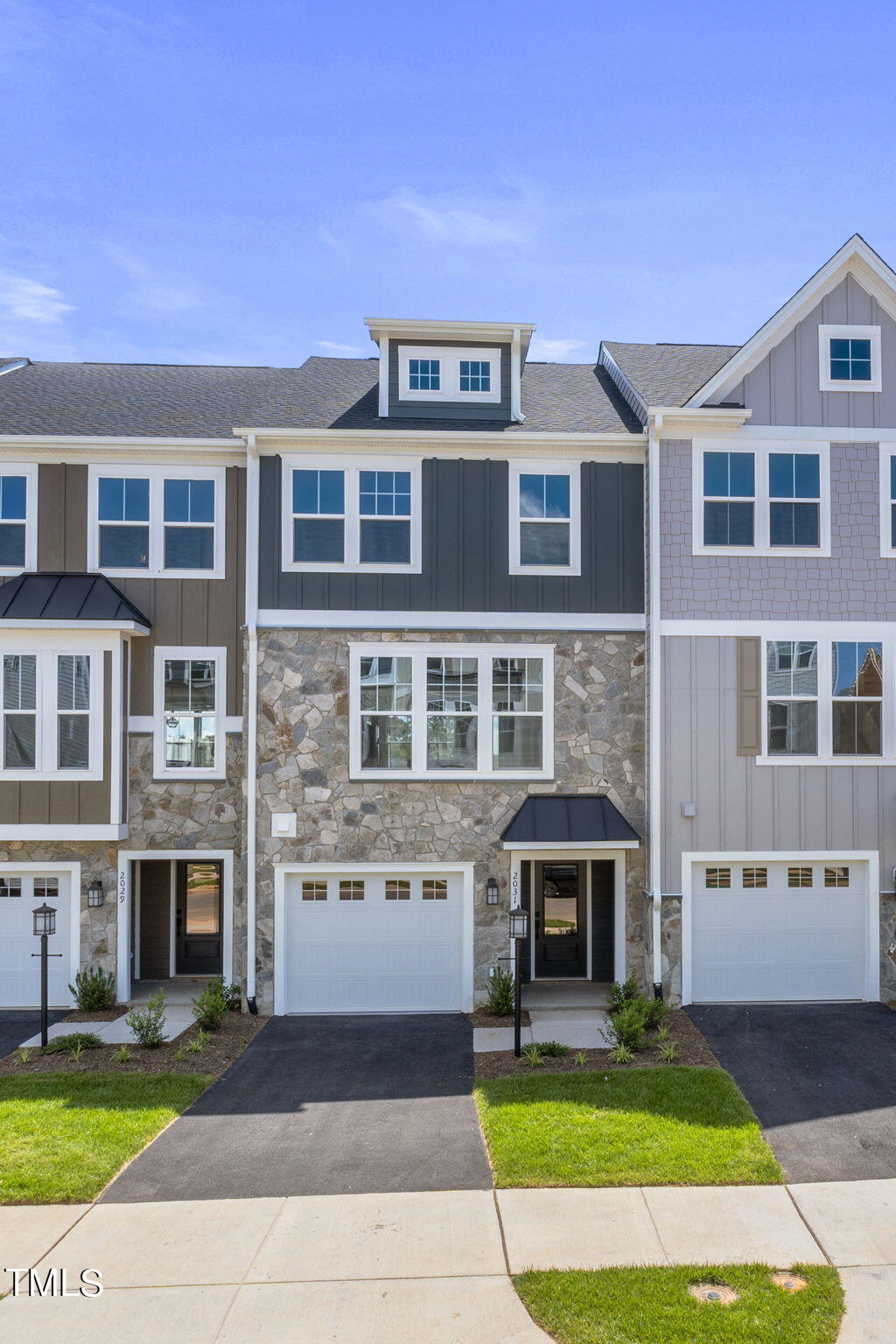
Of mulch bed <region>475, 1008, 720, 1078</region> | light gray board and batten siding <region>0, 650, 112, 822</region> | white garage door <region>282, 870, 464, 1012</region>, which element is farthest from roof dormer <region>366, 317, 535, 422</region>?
mulch bed <region>475, 1008, 720, 1078</region>

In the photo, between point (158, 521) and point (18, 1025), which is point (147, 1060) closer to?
point (18, 1025)

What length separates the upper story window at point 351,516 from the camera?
12.1 m

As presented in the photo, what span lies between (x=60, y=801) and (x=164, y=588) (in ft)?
10.7

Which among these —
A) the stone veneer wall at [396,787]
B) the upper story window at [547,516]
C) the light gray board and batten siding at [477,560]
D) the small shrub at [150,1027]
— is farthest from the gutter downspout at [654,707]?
the small shrub at [150,1027]

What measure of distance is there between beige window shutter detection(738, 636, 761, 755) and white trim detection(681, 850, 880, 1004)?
4.61ft

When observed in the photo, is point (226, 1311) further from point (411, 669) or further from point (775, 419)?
point (775, 419)

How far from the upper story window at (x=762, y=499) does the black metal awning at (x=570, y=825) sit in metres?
3.94

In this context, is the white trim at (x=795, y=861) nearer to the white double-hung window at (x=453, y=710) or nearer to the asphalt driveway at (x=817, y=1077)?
the asphalt driveway at (x=817, y=1077)

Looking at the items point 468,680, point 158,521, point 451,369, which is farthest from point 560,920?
point 451,369

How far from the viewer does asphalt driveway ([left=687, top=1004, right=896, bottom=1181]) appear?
7.44 metres

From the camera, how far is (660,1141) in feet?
24.9

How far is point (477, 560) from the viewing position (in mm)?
12219

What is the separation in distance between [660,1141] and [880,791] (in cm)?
632

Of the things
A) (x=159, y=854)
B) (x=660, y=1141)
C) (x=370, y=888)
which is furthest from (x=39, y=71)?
(x=660, y=1141)
